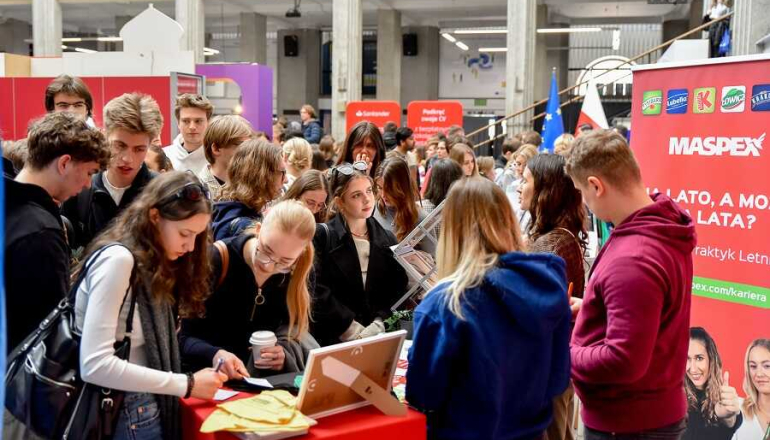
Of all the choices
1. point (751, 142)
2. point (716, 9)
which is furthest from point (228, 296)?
point (716, 9)

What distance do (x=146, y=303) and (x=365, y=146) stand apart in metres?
2.91

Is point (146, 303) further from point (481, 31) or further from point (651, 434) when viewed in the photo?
point (481, 31)

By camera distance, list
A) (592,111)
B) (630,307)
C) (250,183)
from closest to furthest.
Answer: (630,307)
(250,183)
(592,111)

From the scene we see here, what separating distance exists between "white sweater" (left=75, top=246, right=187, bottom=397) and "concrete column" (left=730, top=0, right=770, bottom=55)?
5442mm

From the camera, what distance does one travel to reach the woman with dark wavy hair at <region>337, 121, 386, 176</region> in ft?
15.8

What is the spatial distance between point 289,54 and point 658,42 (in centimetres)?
1064

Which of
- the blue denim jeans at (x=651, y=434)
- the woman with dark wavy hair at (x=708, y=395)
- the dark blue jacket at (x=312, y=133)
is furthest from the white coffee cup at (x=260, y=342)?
the dark blue jacket at (x=312, y=133)

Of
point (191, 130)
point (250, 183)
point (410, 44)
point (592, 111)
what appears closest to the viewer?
point (250, 183)

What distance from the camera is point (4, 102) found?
8680 millimetres

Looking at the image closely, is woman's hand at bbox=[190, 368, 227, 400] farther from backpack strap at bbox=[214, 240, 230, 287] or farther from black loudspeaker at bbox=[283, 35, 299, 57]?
black loudspeaker at bbox=[283, 35, 299, 57]

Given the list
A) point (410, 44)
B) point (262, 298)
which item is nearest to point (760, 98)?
point (262, 298)

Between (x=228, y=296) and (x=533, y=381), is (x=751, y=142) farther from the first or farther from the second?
(x=228, y=296)

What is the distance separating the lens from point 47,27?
58.2ft

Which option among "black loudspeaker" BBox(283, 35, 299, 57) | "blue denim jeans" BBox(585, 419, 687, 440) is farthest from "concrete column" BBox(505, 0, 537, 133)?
"blue denim jeans" BBox(585, 419, 687, 440)
